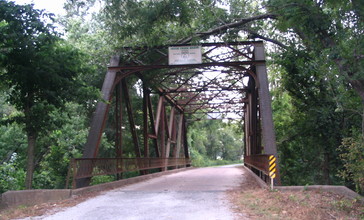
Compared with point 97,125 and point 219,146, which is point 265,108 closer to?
point 97,125

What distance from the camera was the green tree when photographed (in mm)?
7633

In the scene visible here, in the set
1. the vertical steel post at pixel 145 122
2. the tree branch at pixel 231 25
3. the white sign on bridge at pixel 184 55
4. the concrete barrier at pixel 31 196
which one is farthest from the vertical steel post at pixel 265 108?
the vertical steel post at pixel 145 122

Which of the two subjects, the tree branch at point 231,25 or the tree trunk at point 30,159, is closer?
the tree trunk at point 30,159

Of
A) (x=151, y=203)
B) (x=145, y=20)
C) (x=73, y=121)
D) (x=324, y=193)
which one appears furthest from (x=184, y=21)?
(x=73, y=121)

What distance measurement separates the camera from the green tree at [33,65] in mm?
7633

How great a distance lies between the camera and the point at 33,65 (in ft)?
26.5

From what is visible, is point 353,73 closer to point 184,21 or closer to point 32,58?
point 184,21

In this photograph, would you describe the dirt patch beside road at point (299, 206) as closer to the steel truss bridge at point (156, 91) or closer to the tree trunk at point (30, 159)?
the steel truss bridge at point (156, 91)

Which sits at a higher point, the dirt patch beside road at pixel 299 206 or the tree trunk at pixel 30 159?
the tree trunk at pixel 30 159

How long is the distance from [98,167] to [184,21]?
4909 mm

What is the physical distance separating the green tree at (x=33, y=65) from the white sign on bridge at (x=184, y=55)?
4054mm

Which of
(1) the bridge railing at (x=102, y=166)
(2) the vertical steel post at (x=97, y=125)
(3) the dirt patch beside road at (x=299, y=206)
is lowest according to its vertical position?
(3) the dirt patch beside road at (x=299, y=206)

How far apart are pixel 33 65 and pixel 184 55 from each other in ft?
18.4

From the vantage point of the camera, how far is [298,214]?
5707 millimetres
